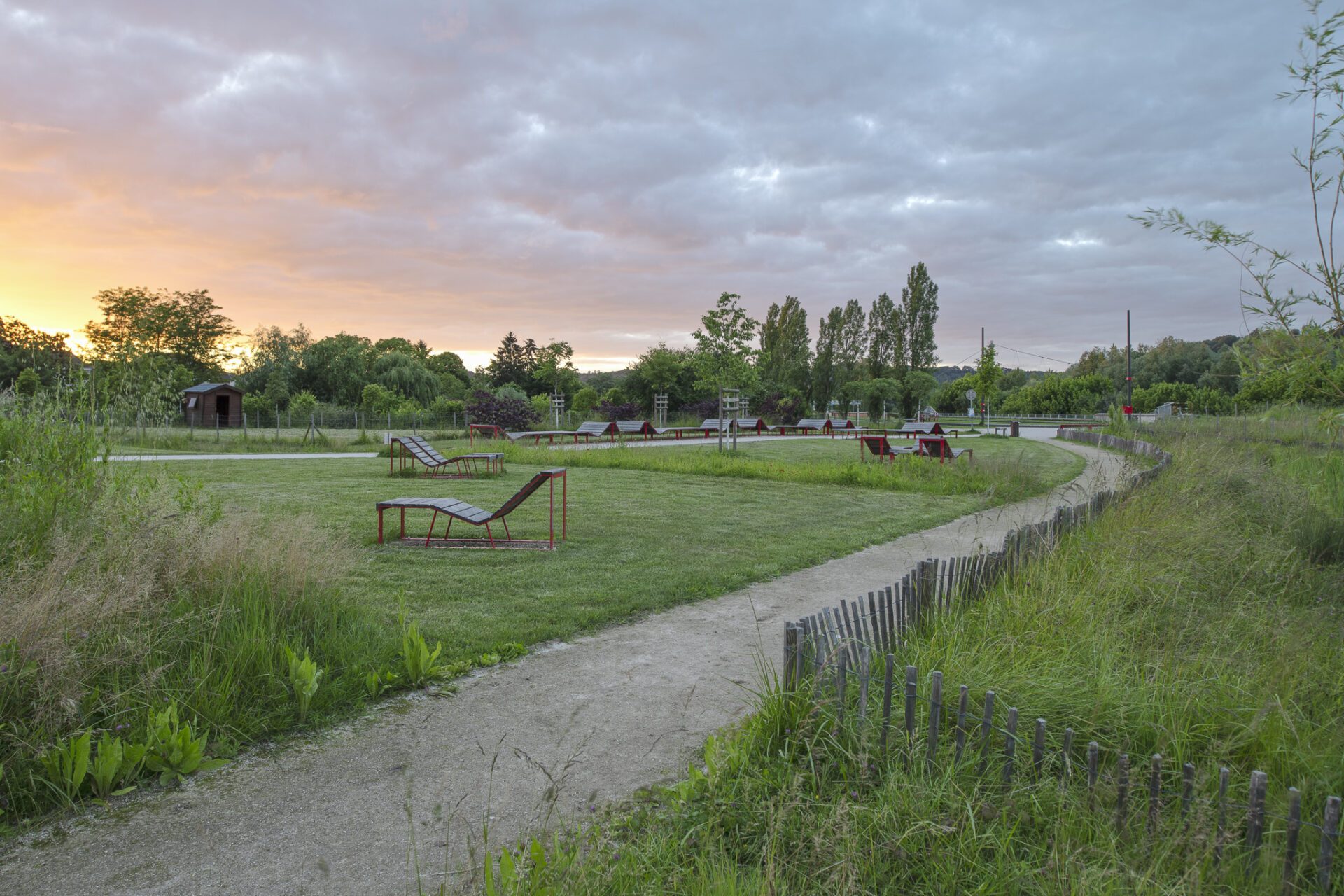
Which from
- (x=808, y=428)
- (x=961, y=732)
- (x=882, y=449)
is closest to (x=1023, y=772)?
(x=961, y=732)

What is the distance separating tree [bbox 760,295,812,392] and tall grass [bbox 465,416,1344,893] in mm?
Answer: 53411

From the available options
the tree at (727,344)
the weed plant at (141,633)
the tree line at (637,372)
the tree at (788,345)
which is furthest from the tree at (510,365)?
the weed plant at (141,633)

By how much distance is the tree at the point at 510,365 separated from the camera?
66.1 meters

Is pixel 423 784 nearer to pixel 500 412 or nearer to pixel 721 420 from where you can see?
pixel 721 420

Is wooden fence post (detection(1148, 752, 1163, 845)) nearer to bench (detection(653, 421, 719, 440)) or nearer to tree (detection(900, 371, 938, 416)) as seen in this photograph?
bench (detection(653, 421, 719, 440))

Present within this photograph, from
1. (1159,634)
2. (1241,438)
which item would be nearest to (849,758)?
(1159,634)

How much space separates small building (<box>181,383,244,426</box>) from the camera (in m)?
38.6

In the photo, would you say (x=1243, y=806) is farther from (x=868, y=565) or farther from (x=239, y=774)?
(x=868, y=565)

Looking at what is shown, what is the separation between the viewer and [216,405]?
39.4 meters

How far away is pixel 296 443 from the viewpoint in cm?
2378

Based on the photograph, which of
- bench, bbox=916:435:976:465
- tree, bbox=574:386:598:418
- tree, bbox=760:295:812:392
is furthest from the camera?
tree, bbox=760:295:812:392

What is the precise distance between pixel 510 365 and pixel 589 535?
6088cm

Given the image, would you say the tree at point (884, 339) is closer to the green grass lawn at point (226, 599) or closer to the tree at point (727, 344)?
the tree at point (727, 344)

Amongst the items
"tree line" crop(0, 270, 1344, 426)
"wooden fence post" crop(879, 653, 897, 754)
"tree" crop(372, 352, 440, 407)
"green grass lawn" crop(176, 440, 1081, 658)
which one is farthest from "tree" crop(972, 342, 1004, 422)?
"wooden fence post" crop(879, 653, 897, 754)
